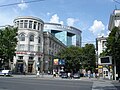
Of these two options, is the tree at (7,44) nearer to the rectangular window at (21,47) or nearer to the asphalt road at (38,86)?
the rectangular window at (21,47)

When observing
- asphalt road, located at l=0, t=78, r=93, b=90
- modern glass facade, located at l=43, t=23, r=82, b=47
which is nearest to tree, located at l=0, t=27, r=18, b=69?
asphalt road, located at l=0, t=78, r=93, b=90

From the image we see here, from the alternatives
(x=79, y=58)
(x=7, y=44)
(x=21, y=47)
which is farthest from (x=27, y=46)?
(x=79, y=58)

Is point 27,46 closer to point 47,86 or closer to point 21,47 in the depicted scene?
point 21,47

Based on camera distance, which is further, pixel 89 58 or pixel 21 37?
pixel 21 37

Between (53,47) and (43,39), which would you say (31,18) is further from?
(53,47)

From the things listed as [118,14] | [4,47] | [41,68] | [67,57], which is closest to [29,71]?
[41,68]

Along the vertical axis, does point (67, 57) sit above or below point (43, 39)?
below

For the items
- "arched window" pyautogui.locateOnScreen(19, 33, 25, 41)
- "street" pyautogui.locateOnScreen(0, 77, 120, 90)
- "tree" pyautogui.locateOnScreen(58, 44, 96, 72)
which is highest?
"arched window" pyautogui.locateOnScreen(19, 33, 25, 41)

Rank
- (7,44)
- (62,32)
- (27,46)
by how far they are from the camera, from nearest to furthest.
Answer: (7,44), (27,46), (62,32)

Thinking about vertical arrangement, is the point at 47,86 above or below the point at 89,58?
below

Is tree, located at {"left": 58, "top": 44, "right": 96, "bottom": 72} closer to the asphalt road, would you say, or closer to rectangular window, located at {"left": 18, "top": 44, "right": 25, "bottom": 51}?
rectangular window, located at {"left": 18, "top": 44, "right": 25, "bottom": 51}

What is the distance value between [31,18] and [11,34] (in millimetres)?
20454

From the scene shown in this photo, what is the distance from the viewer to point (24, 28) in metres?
84.6

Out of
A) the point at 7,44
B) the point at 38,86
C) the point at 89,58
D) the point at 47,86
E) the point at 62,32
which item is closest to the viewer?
the point at 38,86
